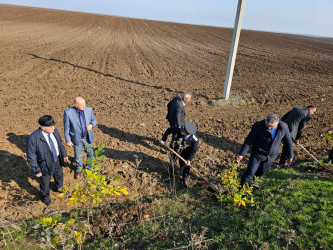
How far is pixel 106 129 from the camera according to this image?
7.11 metres

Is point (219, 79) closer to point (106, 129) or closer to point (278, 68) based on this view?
point (278, 68)

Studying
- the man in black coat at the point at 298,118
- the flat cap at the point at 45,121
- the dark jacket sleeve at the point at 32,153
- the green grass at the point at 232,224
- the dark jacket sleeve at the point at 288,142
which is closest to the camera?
the green grass at the point at 232,224

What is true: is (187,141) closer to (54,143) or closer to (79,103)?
(79,103)

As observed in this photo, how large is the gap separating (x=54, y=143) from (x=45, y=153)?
9.6 inches

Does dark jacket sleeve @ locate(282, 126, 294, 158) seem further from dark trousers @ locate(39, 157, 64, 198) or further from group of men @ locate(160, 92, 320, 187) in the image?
dark trousers @ locate(39, 157, 64, 198)

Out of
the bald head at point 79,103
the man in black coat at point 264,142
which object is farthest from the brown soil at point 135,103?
the bald head at point 79,103

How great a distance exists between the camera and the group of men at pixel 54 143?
12.4 ft

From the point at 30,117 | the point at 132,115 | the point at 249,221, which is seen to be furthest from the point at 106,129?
the point at 249,221

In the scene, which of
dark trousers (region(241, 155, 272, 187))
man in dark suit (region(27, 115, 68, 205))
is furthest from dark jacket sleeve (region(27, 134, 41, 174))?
dark trousers (region(241, 155, 272, 187))

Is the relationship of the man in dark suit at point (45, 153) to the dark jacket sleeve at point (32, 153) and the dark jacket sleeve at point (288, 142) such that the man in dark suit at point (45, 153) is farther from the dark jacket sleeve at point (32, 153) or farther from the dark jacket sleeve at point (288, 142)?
the dark jacket sleeve at point (288, 142)

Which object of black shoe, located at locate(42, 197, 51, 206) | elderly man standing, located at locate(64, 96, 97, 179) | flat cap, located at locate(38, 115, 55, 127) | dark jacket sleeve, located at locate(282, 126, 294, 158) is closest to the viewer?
flat cap, located at locate(38, 115, 55, 127)

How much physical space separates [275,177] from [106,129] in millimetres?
5190

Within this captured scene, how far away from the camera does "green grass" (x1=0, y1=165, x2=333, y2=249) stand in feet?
10.3

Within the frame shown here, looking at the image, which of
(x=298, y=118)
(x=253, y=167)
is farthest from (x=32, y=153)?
(x=298, y=118)
